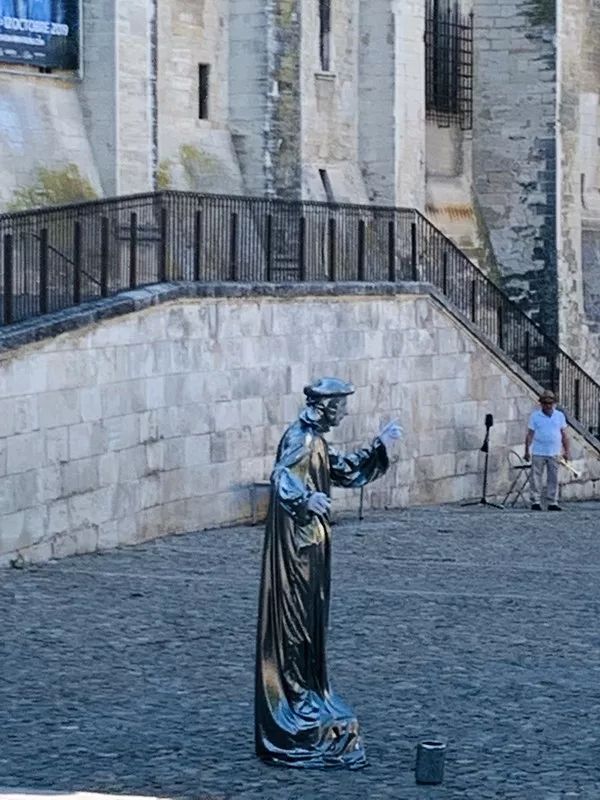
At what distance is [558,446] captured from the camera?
3189 centimetres

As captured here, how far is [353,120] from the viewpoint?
130 ft

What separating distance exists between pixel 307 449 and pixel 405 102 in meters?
26.8

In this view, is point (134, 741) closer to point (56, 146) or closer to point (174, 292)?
point (174, 292)

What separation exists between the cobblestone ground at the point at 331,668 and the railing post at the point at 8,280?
7.45 feet

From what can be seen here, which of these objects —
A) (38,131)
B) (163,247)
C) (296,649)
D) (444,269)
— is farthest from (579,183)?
(296,649)

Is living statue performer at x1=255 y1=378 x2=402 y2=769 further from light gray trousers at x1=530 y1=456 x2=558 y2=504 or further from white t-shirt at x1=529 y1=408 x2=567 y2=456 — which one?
light gray trousers at x1=530 y1=456 x2=558 y2=504

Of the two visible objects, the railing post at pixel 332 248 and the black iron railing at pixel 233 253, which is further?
the railing post at pixel 332 248

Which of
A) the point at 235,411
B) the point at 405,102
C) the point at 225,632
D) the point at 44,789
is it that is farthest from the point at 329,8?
the point at 44,789

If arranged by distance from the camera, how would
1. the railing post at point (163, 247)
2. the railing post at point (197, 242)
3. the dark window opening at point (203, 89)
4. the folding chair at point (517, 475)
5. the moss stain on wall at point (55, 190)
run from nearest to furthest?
the railing post at point (163, 247) < the railing post at point (197, 242) < the moss stain on wall at point (55, 190) < the folding chair at point (517, 475) < the dark window opening at point (203, 89)

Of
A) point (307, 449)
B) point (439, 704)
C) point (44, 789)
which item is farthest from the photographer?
point (439, 704)

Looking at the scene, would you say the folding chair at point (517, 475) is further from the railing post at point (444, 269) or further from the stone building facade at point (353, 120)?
the stone building facade at point (353, 120)

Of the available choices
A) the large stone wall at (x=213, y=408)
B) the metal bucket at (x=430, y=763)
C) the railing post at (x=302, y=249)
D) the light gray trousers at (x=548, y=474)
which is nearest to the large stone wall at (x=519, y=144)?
the large stone wall at (x=213, y=408)

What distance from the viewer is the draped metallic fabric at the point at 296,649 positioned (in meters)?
13.3

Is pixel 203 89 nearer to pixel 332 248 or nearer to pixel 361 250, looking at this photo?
pixel 361 250
